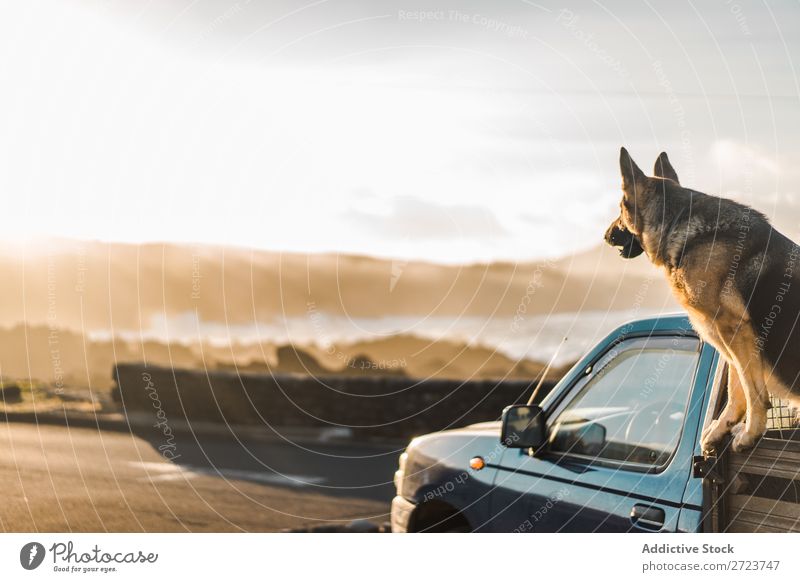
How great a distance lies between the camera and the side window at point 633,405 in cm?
385

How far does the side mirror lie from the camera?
427 centimetres

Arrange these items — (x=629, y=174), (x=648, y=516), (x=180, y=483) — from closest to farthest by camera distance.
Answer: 1. (x=648, y=516)
2. (x=629, y=174)
3. (x=180, y=483)

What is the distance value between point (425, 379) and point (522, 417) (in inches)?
480

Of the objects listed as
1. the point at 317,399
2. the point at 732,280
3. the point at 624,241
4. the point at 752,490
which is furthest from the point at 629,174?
the point at 317,399

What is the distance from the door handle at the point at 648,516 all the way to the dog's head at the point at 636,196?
1.54 meters

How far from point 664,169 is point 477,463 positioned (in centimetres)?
174

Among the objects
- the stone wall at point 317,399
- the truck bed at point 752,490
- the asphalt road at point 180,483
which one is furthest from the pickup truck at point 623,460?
the stone wall at point 317,399

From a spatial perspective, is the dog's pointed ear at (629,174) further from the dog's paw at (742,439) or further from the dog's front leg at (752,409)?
the dog's paw at (742,439)

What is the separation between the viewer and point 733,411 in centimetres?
359

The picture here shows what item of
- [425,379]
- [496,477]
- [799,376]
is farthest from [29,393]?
[799,376]

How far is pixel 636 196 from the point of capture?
473 centimetres

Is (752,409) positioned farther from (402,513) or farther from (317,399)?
(317,399)

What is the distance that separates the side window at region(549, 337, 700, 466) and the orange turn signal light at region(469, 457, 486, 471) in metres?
0.40
